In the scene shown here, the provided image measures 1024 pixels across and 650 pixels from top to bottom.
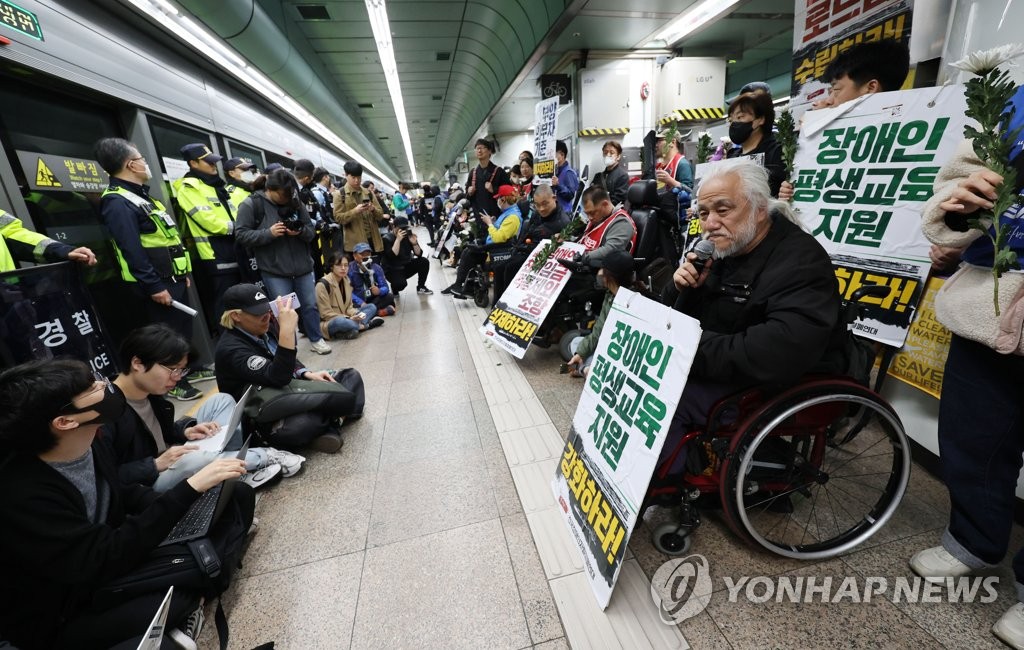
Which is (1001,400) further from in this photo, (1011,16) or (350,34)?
(350,34)

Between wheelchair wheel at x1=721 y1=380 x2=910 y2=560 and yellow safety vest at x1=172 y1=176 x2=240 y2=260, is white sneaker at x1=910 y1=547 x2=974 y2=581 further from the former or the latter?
yellow safety vest at x1=172 y1=176 x2=240 y2=260

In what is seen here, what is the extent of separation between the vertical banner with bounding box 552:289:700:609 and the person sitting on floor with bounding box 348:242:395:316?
4053 mm

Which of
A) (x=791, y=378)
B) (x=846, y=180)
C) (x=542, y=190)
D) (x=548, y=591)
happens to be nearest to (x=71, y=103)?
(x=542, y=190)

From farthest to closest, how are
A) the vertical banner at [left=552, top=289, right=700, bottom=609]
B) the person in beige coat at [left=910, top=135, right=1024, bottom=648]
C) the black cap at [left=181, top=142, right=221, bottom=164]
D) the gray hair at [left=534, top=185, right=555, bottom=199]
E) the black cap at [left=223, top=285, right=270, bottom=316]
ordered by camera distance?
1. the gray hair at [left=534, top=185, right=555, bottom=199]
2. the black cap at [left=181, top=142, right=221, bottom=164]
3. the black cap at [left=223, top=285, right=270, bottom=316]
4. the vertical banner at [left=552, top=289, right=700, bottom=609]
5. the person in beige coat at [left=910, top=135, right=1024, bottom=648]

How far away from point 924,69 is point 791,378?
1.88 metres

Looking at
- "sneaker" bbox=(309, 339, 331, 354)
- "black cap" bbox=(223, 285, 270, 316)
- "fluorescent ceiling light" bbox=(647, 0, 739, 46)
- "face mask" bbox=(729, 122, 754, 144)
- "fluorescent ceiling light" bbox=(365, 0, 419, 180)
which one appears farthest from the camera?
"fluorescent ceiling light" bbox=(365, 0, 419, 180)

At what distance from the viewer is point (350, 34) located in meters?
7.23

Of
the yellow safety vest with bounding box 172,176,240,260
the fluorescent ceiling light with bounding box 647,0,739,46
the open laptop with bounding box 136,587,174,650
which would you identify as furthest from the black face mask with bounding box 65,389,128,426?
the fluorescent ceiling light with bounding box 647,0,739,46

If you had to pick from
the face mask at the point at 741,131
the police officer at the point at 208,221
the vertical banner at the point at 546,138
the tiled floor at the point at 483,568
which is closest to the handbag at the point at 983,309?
the tiled floor at the point at 483,568

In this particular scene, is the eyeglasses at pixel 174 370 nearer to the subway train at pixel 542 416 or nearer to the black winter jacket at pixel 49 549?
the subway train at pixel 542 416

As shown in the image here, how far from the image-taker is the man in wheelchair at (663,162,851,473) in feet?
4.08

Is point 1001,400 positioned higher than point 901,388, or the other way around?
point 1001,400

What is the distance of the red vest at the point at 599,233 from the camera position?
2842 mm

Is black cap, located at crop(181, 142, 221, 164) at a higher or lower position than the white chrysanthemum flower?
higher
